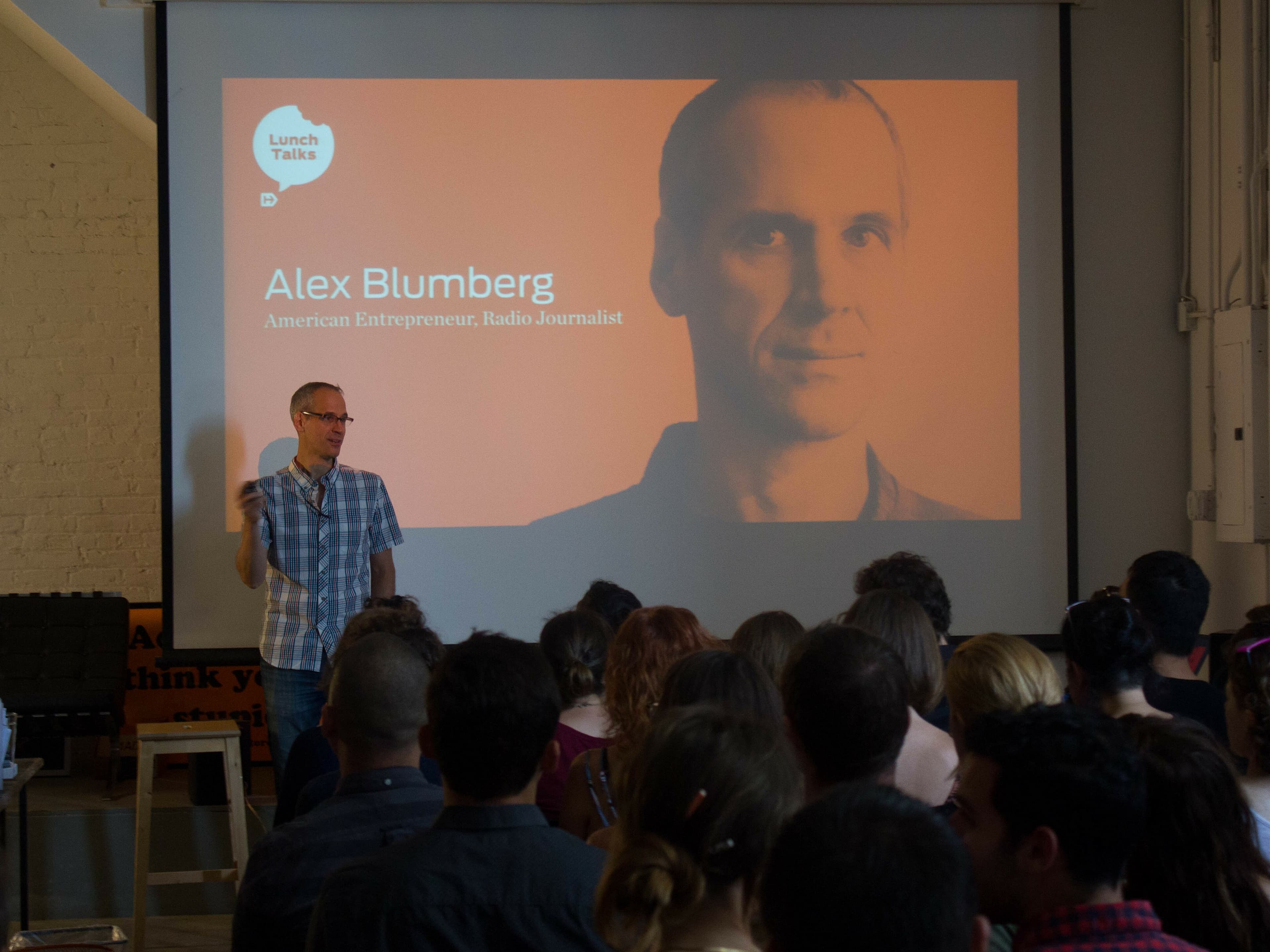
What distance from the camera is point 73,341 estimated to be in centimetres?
551

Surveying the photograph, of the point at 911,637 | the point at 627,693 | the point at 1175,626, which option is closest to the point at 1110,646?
the point at 911,637

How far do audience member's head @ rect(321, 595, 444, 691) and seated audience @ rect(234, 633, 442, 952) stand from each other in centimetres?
30

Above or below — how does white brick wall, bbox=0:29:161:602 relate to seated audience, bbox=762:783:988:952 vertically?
above

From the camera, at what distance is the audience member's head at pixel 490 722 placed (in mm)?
1293

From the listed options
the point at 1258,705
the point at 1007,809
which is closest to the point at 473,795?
the point at 1007,809

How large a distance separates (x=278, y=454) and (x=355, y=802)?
276 centimetres

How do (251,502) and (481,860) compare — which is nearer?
(481,860)

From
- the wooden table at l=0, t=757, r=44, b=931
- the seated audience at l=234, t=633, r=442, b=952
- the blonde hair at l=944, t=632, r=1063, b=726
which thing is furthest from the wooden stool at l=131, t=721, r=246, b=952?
the blonde hair at l=944, t=632, r=1063, b=726

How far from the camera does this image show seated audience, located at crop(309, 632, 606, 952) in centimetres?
122

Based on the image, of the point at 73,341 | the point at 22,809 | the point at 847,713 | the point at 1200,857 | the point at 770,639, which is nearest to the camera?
the point at 1200,857

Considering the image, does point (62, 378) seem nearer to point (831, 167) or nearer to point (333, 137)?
point (333, 137)

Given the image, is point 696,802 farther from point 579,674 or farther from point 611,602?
point 611,602

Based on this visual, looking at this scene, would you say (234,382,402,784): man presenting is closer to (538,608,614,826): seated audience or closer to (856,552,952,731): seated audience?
(538,608,614,826): seated audience

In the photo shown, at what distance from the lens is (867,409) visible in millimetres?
4301
